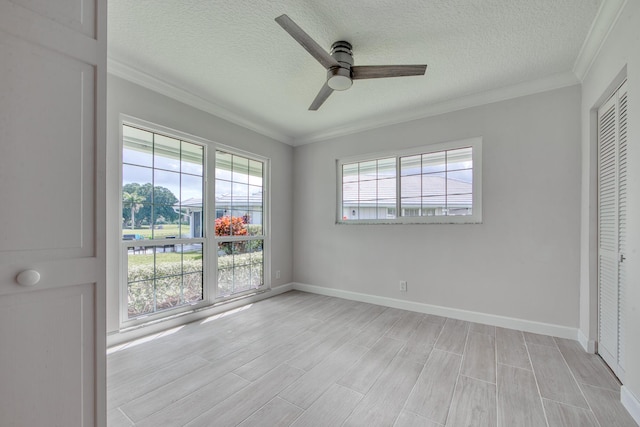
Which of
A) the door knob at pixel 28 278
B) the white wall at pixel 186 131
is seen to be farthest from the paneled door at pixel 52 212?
the white wall at pixel 186 131

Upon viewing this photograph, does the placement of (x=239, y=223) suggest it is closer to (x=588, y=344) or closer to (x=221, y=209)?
(x=221, y=209)

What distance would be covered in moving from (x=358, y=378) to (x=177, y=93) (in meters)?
3.28

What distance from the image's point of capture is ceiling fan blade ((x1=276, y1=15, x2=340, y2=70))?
1613 millimetres

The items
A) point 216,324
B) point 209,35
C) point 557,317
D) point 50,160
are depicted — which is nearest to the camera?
point 50,160

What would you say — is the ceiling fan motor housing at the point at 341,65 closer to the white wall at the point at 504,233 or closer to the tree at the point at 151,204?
the white wall at the point at 504,233

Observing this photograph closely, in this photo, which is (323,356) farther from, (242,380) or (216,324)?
(216,324)

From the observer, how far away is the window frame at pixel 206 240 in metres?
2.58

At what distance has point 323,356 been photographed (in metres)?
2.34

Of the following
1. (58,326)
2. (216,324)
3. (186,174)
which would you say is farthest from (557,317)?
(186,174)

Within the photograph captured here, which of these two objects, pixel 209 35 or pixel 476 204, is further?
pixel 476 204

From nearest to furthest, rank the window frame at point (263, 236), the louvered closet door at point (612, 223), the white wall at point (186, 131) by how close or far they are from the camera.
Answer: the louvered closet door at point (612, 223), the white wall at point (186, 131), the window frame at point (263, 236)

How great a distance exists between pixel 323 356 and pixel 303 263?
Answer: 228 cm

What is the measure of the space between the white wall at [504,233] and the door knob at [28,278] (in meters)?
3.37

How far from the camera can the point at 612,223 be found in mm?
2100
